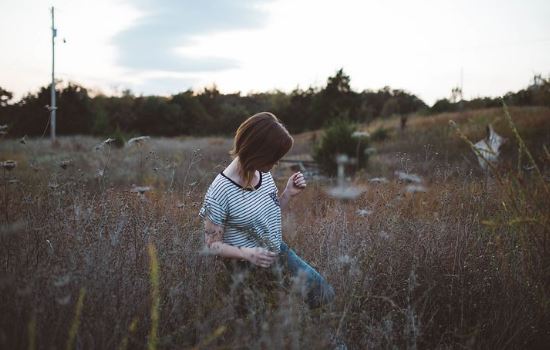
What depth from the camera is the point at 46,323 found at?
65.4 inches

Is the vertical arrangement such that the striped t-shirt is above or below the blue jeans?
above

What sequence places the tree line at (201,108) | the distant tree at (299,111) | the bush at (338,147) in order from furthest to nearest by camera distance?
the distant tree at (299,111)
the tree line at (201,108)
the bush at (338,147)

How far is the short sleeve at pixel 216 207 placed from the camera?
2387 millimetres

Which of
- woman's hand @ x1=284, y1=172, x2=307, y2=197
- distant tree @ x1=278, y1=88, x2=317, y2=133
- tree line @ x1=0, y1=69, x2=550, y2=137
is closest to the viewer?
woman's hand @ x1=284, y1=172, x2=307, y2=197

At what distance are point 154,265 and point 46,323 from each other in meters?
0.66

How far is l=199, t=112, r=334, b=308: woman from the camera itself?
2.39 m

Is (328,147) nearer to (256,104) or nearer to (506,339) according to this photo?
(506,339)

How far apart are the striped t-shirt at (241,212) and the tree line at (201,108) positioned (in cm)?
2368

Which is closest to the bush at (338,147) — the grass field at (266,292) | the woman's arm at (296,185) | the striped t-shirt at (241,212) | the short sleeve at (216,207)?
the grass field at (266,292)

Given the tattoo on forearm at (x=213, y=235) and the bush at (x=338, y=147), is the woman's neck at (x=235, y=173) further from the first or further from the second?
the bush at (x=338, y=147)

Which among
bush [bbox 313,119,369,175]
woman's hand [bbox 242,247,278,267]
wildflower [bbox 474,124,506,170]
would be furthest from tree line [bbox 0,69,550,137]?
woman's hand [bbox 242,247,278,267]

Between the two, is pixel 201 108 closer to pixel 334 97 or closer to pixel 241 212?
pixel 334 97

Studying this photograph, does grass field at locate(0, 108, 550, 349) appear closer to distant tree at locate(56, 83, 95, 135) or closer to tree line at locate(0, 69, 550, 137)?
tree line at locate(0, 69, 550, 137)

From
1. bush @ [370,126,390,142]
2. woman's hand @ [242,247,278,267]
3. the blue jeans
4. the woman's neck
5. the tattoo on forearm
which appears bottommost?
the blue jeans
